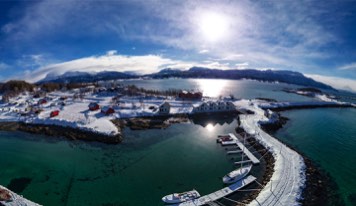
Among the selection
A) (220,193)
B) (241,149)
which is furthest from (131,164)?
(241,149)

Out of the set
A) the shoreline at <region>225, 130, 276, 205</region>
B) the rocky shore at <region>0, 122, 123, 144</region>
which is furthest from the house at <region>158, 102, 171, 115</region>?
the shoreline at <region>225, 130, 276, 205</region>

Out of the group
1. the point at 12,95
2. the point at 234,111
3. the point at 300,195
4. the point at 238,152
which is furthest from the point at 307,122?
the point at 12,95

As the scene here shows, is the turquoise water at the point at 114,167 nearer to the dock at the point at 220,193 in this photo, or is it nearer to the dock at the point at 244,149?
the dock at the point at 220,193

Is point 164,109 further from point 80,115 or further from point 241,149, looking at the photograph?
point 241,149

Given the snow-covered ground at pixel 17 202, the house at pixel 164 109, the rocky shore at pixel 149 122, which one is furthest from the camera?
the house at pixel 164 109

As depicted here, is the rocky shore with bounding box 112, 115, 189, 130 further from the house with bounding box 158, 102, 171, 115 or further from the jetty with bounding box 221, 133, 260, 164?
the jetty with bounding box 221, 133, 260, 164

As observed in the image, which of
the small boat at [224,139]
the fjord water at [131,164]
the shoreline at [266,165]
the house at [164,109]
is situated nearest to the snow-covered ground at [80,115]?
the house at [164,109]
